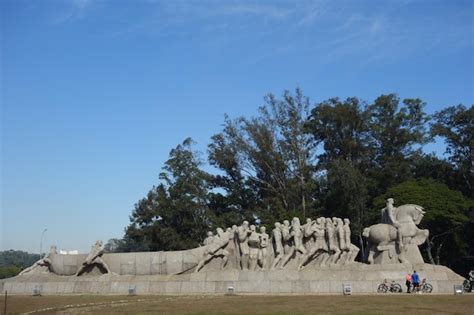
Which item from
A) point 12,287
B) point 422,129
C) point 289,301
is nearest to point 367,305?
point 289,301

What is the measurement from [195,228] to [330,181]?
13653 millimetres

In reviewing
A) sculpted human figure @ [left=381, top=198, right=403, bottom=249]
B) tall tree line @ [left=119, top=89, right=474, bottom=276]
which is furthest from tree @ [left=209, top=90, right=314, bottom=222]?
sculpted human figure @ [left=381, top=198, right=403, bottom=249]

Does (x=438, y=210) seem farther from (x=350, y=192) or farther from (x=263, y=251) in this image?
(x=263, y=251)

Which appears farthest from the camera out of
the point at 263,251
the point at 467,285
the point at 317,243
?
the point at 317,243

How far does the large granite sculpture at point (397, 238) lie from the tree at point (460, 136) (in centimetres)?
2637

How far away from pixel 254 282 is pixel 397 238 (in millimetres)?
7267

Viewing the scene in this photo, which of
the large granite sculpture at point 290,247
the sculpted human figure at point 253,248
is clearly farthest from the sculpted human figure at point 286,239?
the sculpted human figure at point 253,248

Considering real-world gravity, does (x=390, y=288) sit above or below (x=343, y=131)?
below

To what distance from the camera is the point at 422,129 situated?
179ft

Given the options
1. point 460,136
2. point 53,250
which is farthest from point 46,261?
point 460,136

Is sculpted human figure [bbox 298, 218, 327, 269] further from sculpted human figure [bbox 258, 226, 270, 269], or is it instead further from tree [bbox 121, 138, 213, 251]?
tree [bbox 121, 138, 213, 251]

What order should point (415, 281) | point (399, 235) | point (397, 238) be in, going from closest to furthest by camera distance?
point (415, 281), point (399, 235), point (397, 238)

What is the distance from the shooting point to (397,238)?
84.1 feet

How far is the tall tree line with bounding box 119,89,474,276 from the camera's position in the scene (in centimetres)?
4791
